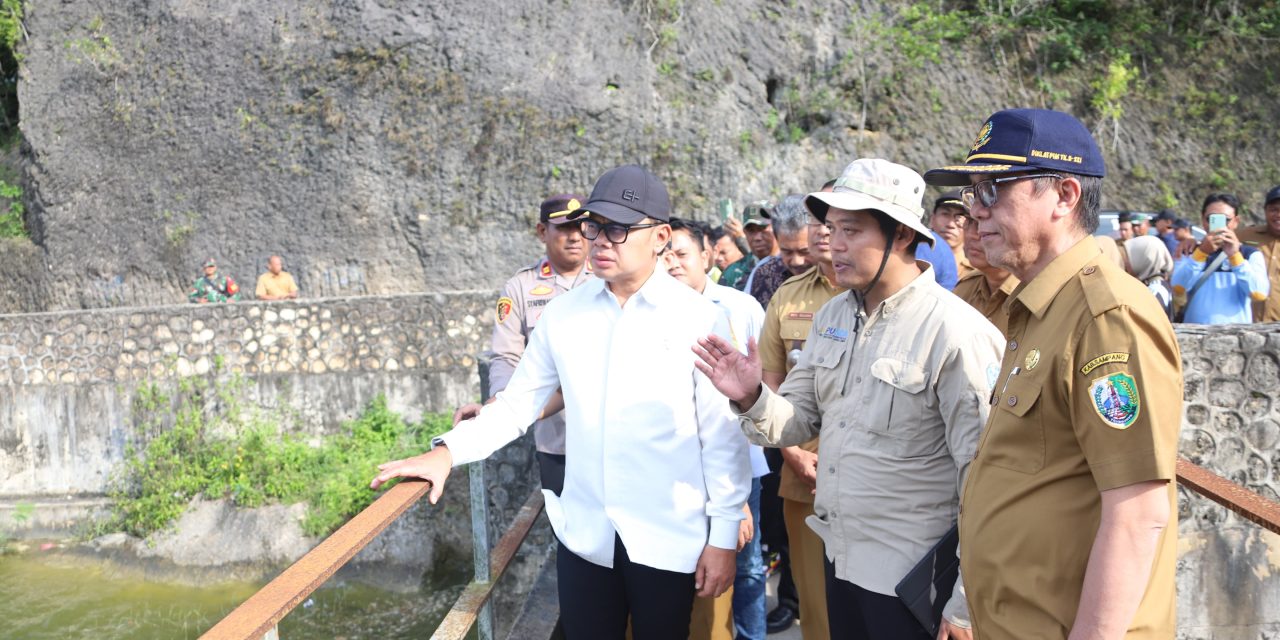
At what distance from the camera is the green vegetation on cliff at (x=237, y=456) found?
8320 mm

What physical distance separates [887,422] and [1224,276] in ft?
14.0

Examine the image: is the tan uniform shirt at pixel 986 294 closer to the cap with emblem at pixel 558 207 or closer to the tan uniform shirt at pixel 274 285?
the cap with emblem at pixel 558 207

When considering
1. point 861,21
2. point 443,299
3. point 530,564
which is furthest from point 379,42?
point 530,564

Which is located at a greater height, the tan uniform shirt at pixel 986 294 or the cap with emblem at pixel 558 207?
the cap with emblem at pixel 558 207

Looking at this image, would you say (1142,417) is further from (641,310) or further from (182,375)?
(182,375)

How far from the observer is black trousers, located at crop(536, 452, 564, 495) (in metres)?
3.16

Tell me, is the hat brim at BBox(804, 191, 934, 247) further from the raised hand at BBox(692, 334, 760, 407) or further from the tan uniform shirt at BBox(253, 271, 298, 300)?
the tan uniform shirt at BBox(253, 271, 298, 300)

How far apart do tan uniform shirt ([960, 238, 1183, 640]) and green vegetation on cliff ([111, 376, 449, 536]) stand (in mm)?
7447

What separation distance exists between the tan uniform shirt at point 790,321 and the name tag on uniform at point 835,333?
2.44ft

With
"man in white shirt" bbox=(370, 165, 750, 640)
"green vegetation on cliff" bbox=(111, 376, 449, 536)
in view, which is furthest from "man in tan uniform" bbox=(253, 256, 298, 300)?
"man in white shirt" bbox=(370, 165, 750, 640)

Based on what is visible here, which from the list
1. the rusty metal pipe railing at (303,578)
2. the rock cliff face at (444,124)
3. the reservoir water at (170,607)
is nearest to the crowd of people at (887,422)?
the rusty metal pipe railing at (303,578)

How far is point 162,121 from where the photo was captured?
48.9 feet

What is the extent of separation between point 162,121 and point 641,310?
15637 millimetres

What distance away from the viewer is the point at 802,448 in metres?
2.98
